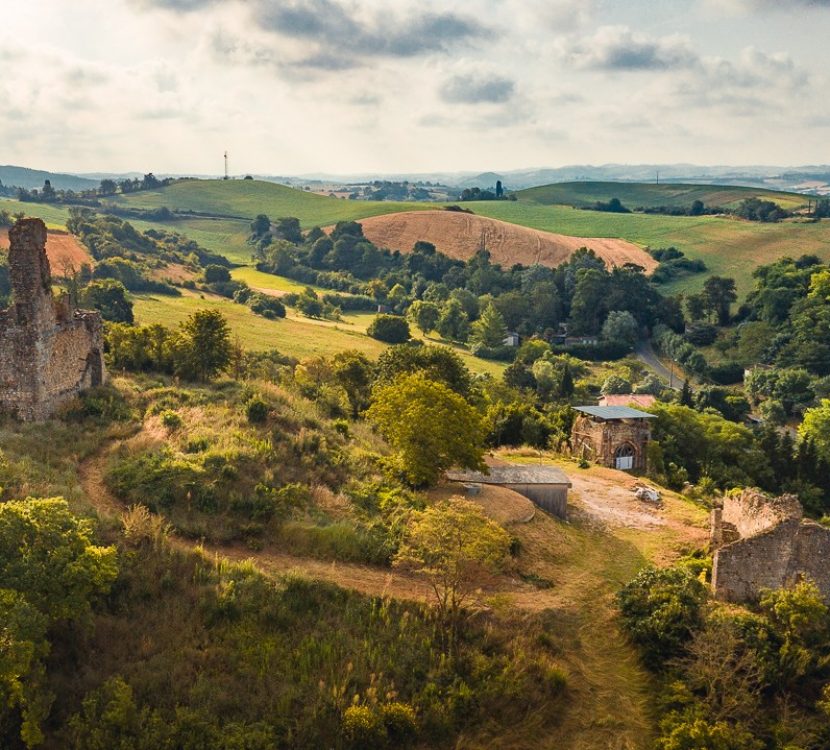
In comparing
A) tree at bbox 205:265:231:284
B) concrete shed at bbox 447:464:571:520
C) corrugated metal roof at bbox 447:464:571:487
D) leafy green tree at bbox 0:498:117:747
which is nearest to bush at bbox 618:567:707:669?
concrete shed at bbox 447:464:571:520

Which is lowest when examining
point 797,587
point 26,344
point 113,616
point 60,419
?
point 797,587

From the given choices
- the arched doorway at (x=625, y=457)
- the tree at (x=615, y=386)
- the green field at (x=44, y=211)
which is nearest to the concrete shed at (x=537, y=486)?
the arched doorway at (x=625, y=457)

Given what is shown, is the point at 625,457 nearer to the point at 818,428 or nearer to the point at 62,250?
the point at 818,428

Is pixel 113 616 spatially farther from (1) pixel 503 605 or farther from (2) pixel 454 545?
(1) pixel 503 605

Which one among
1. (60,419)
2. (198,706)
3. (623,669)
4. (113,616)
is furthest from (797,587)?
(60,419)

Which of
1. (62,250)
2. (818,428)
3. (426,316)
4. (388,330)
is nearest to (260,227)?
(62,250)

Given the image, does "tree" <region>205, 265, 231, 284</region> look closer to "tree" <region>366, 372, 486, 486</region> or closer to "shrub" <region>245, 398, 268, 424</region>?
"shrub" <region>245, 398, 268, 424</region>
